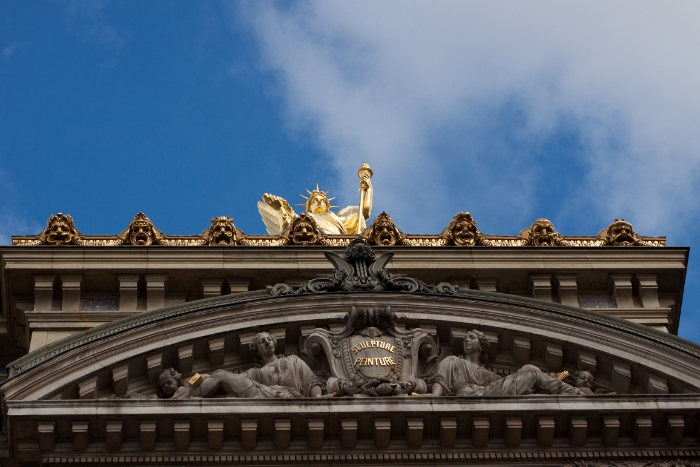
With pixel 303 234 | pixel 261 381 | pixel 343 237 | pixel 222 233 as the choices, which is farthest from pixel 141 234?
pixel 261 381

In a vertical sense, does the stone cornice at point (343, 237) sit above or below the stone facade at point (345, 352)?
above

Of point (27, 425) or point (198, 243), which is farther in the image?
point (198, 243)

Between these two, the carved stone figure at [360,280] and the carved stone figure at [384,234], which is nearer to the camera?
the carved stone figure at [360,280]

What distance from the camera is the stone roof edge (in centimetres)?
2838

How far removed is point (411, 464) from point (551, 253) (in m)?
5.95

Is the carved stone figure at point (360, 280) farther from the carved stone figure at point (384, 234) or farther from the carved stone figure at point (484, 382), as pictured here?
the carved stone figure at point (384, 234)

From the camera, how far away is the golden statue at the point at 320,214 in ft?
117

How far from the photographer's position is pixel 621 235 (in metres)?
32.5

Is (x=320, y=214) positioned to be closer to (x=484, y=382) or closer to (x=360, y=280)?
(x=360, y=280)

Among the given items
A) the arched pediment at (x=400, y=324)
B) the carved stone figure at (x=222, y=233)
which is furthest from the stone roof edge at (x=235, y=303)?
the carved stone figure at (x=222, y=233)

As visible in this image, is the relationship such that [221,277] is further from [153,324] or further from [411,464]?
[411,464]

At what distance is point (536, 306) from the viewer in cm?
2967

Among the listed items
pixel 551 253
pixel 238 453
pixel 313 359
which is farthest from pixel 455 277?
pixel 238 453

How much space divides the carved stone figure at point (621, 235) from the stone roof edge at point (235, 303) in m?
2.94
